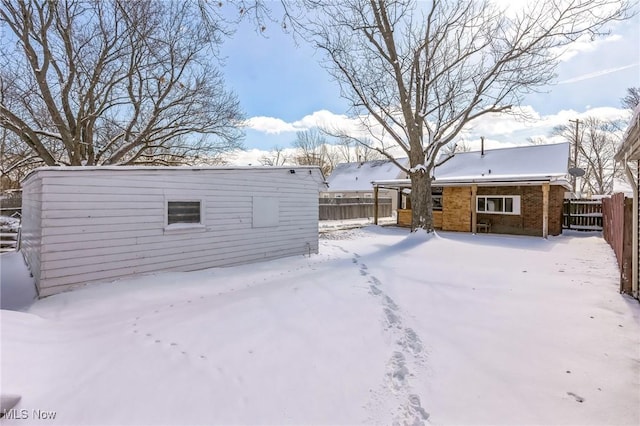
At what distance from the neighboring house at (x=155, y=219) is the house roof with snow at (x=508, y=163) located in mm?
9945

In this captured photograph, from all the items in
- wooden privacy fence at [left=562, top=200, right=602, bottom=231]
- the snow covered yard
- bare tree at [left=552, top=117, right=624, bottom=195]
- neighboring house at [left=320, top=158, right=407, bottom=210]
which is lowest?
the snow covered yard

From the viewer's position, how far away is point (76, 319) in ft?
13.8

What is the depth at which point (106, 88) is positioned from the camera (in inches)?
477

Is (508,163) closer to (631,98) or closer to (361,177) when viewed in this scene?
(631,98)

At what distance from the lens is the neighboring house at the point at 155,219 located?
Answer: 525cm

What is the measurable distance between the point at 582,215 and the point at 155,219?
18.1 meters

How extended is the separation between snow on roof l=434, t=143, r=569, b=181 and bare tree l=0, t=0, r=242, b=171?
41.5 ft

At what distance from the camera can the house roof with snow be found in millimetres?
17794

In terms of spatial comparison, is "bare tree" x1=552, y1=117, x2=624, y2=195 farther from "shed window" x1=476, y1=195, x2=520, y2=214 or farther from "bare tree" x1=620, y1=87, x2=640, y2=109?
"shed window" x1=476, y1=195, x2=520, y2=214

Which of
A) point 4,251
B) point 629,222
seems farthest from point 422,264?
point 4,251

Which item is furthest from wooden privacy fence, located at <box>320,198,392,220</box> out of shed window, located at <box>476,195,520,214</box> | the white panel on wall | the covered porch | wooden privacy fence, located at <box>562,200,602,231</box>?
the white panel on wall

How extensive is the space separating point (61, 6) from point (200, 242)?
8.90 m

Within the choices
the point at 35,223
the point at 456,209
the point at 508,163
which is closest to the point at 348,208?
the point at 456,209

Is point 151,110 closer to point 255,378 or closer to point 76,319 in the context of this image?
point 76,319
